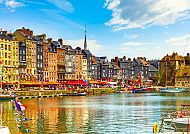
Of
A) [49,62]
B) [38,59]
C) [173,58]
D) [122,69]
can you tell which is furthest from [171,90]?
[38,59]

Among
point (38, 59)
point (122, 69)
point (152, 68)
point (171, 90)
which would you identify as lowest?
point (171, 90)

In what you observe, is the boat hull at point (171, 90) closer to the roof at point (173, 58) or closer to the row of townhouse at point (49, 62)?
the row of townhouse at point (49, 62)

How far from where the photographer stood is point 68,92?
106 metres

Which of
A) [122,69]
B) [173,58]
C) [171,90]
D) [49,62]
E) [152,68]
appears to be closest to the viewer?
[49,62]

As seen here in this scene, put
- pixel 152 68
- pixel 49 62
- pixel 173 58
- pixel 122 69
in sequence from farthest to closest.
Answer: pixel 152 68, pixel 173 58, pixel 122 69, pixel 49 62

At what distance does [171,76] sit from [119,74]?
2357 cm

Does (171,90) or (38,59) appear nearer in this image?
(38,59)

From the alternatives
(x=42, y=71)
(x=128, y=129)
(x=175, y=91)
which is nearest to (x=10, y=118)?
(x=128, y=129)

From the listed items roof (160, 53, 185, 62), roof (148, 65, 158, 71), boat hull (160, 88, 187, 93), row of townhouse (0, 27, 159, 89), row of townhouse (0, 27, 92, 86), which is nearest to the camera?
row of townhouse (0, 27, 92, 86)

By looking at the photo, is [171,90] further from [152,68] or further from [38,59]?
[38,59]

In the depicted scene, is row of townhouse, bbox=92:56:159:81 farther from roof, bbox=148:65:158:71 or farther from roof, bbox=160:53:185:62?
roof, bbox=160:53:185:62

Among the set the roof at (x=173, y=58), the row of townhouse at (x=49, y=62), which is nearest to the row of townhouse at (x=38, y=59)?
the row of townhouse at (x=49, y=62)

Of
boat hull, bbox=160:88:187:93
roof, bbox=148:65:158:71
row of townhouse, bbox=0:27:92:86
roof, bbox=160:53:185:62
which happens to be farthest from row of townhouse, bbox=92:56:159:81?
boat hull, bbox=160:88:187:93

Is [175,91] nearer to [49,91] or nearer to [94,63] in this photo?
[94,63]
